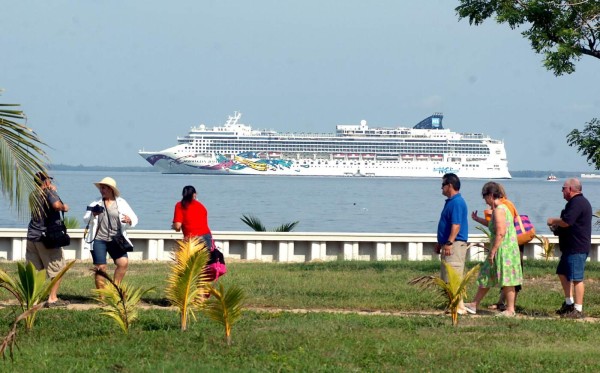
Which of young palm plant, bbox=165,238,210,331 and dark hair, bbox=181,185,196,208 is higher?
dark hair, bbox=181,185,196,208

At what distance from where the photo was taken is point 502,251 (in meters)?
9.40

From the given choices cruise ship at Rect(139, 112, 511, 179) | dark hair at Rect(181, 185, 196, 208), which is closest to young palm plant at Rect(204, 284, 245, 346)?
dark hair at Rect(181, 185, 196, 208)

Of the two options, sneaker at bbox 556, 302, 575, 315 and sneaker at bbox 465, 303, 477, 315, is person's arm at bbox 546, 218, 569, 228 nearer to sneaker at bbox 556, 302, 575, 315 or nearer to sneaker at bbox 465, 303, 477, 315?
sneaker at bbox 556, 302, 575, 315

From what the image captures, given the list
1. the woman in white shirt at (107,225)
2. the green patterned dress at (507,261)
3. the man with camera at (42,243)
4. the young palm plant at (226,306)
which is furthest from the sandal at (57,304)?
the green patterned dress at (507,261)

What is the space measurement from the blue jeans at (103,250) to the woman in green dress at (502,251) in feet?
10.9

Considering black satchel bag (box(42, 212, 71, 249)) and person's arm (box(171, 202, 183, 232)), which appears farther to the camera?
person's arm (box(171, 202, 183, 232))

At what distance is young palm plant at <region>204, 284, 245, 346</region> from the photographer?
287 inches

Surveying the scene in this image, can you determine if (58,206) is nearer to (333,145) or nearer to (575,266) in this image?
(575,266)

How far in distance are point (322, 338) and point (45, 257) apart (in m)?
3.41

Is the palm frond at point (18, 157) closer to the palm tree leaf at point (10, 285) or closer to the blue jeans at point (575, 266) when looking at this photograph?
the palm tree leaf at point (10, 285)

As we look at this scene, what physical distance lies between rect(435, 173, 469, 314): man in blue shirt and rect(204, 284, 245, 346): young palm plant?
2.65 m

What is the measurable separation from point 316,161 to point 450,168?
14733mm

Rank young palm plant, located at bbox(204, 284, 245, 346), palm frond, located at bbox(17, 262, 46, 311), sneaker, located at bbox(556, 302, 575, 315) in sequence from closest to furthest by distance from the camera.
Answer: young palm plant, located at bbox(204, 284, 245, 346) → palm frond, located at bbox(17, 262, 46, 311) → sneaker, located at bbox(556, 302, 575, 315)

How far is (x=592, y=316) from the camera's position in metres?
9.80
